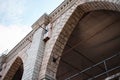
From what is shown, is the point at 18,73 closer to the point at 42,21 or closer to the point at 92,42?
the point at 42,21

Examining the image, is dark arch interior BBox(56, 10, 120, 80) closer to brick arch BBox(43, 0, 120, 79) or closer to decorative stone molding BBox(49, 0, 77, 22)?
brick arch BBox(43, 0, 120, 79)

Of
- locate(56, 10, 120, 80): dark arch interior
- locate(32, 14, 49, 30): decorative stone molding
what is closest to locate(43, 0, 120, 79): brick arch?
locate(56, 10, 120, 80): dark arch interior

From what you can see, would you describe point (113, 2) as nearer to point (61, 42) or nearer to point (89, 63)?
point (61, 42)

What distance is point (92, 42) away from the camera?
28.0 ft

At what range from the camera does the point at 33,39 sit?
9211 mm

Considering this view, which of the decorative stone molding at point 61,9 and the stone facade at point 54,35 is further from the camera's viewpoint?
the decorative stone molding at point 61,9

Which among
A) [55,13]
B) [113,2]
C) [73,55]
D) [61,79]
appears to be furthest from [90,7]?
[61,79]

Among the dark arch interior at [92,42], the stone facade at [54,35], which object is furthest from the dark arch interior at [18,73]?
the dark arch interior at [92,42]

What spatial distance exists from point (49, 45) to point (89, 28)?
1589 millimetres

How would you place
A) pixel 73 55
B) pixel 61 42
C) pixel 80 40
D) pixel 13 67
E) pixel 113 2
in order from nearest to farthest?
pixel 113 2 → pixel 61 42 → pixel 80 40 → pixel 73 55 → pixel 13 67

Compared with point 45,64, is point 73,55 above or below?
above

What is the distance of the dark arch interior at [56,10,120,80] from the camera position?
7.73 meters

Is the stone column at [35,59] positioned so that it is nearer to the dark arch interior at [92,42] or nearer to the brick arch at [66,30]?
the brick arch at [66,30]

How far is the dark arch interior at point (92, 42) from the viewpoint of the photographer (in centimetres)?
773
